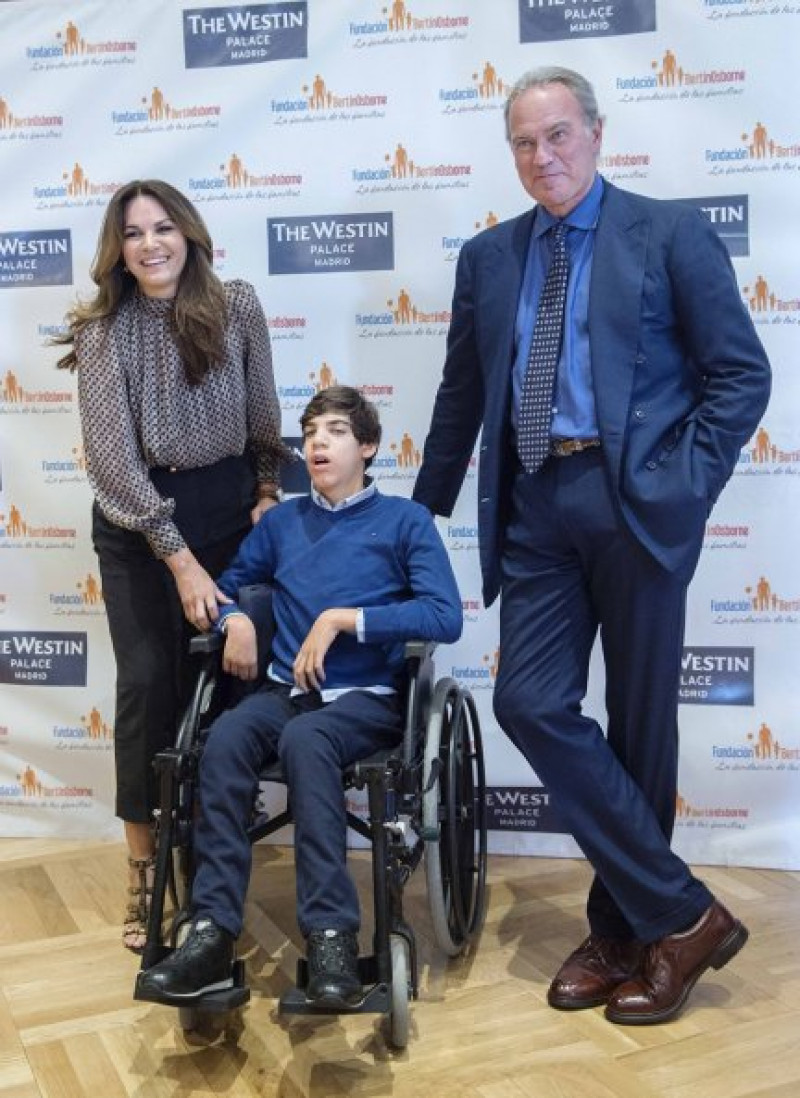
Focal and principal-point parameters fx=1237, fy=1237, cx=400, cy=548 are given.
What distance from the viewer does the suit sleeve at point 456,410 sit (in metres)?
2.66

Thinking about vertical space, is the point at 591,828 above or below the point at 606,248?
below

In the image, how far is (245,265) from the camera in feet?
11.3

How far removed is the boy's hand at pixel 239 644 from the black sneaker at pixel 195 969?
1.99ft

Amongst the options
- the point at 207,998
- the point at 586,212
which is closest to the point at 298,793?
the point at 207,998

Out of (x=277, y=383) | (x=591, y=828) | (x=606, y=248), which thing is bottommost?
(x=591, y=828)

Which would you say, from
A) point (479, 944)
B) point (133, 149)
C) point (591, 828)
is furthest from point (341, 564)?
point (133, 149)

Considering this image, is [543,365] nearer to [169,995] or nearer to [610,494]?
[610,494]

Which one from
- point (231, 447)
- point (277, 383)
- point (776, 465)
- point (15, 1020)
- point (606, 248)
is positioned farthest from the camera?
point (277, 383)

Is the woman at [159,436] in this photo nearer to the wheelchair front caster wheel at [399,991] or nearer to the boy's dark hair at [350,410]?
the boy's dark hair at [350,410]

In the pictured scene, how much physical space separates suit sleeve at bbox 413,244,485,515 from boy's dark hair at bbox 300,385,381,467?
139 millimetres

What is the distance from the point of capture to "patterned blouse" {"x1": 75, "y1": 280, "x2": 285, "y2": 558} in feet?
9.03

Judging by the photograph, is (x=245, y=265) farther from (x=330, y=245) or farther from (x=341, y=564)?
(x=341, y=564)

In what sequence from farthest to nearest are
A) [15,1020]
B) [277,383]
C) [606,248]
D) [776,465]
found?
[277,383]
[776,465]
[15,1020]
[606,248]

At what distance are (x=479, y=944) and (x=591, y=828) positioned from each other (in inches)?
24.1
